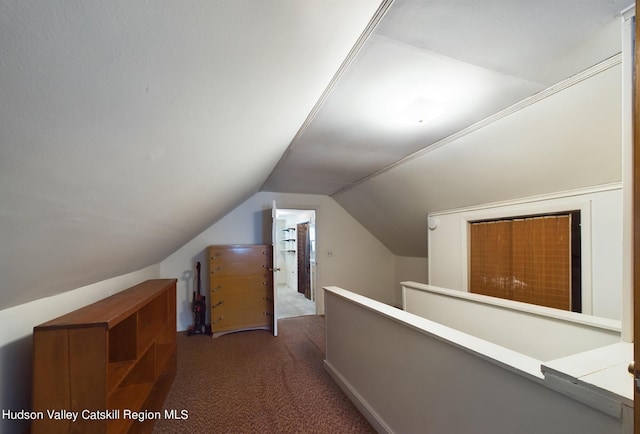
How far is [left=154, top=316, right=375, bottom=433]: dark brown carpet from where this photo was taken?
188 cm

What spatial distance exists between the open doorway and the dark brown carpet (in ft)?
4.68

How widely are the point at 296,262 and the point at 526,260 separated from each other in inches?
207

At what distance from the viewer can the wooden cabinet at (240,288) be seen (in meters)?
3.64

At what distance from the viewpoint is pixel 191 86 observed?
2.38 ft

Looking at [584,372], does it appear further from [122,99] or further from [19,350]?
[19,350]

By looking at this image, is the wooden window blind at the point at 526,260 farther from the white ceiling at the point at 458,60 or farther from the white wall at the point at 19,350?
the white wall at the point at 19,350

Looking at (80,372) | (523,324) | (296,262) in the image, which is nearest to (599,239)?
(523,324)

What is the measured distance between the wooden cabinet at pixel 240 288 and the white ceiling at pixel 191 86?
6.07 ft

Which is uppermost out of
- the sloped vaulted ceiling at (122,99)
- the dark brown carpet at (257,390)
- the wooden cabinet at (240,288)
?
the sloped vaulted ceiling at (122,99)

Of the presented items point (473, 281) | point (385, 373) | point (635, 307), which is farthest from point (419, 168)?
point (635, 307)

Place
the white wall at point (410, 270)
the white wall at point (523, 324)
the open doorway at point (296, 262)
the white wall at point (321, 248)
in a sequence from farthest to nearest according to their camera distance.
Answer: the open doorway at point (296, 262) < the white wall at point (410, 270) < the white wall at point (321, 248) < the white wall at point (523, 324)

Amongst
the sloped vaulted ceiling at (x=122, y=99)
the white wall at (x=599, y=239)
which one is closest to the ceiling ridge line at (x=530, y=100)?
the white wall at (x=599, y=239)

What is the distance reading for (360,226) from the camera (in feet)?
16.5

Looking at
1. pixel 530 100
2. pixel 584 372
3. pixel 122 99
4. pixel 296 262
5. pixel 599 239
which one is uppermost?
pixel 530 100
